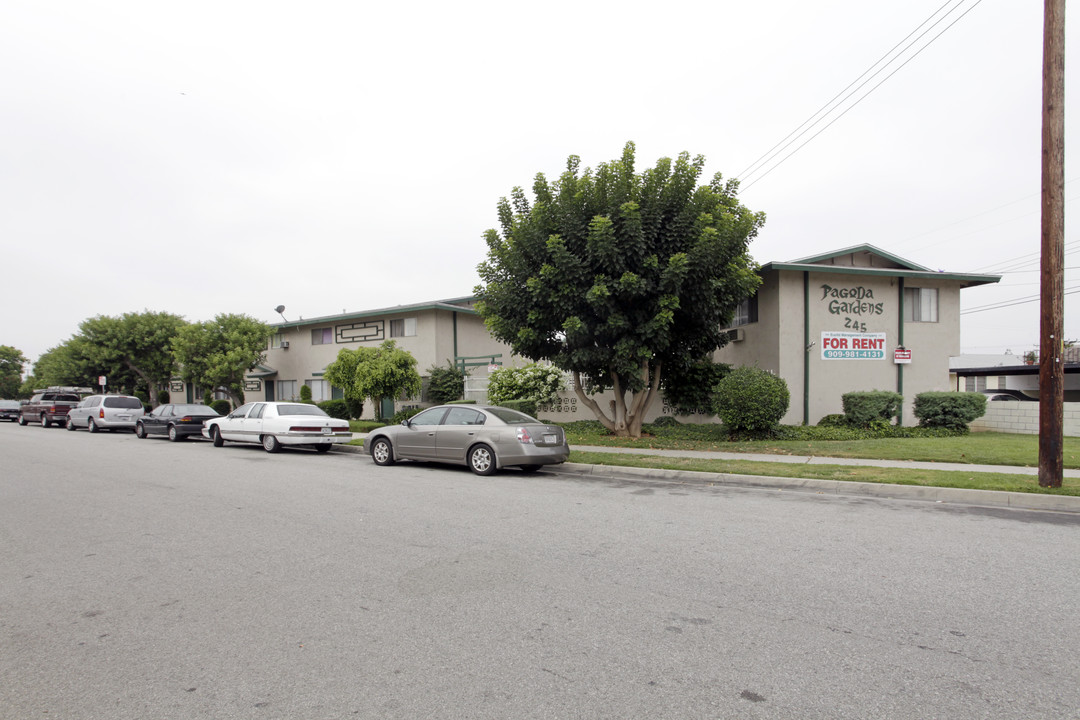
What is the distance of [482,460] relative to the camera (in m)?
12.1

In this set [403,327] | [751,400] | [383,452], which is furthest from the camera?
[403,327]

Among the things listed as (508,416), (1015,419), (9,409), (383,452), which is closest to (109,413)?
(383,452)

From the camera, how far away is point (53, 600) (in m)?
4.95

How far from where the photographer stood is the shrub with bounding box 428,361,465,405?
26.3m

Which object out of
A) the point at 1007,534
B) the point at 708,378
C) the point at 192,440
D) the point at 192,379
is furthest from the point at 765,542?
the point at 192,379

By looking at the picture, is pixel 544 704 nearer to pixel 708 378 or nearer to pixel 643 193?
pixel 643 193

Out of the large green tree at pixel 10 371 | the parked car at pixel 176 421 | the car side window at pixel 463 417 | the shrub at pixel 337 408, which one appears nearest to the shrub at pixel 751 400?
the car side window at pixel 463 417

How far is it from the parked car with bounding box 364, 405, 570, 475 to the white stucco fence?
13239mm

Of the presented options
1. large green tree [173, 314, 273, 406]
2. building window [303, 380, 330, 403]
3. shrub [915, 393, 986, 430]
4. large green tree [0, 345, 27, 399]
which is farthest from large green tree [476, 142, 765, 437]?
large green tree [0, 345, 27, 399]

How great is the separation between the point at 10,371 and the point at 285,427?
3600 inches

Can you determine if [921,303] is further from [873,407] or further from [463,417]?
[463,417]

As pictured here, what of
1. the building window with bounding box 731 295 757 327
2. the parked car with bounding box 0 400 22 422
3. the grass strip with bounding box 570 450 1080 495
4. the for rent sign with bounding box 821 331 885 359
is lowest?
the parked car with bounding box 0 400 22 422

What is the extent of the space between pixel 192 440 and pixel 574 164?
16225mm

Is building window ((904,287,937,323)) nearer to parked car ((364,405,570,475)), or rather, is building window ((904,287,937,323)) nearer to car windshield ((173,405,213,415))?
parked car ((364,405,570,475))
